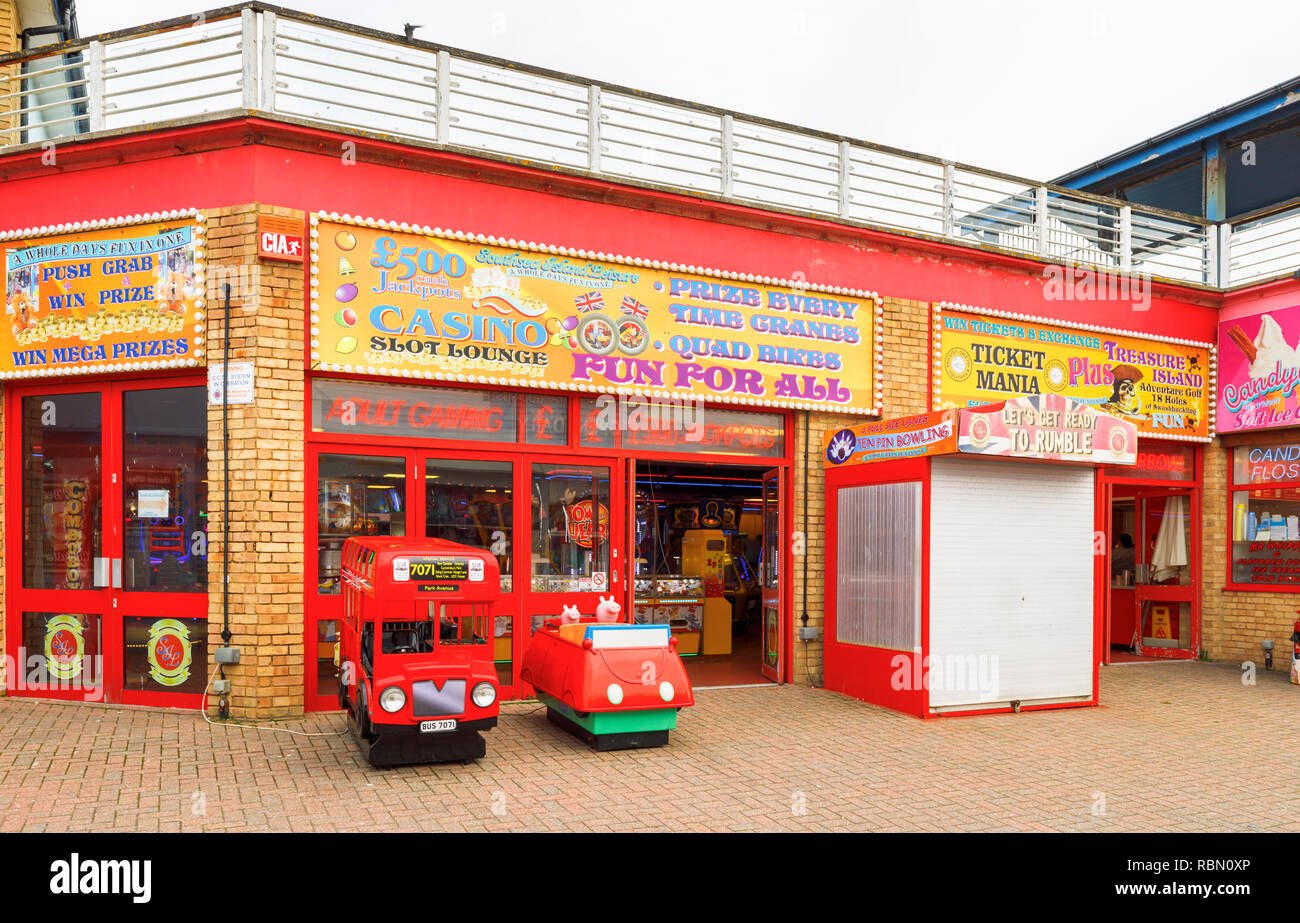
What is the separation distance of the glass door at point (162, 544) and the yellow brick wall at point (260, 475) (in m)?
0.30

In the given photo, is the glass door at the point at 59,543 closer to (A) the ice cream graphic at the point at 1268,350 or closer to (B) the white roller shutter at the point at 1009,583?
(B) the white roller shutter at the point at 1009,583

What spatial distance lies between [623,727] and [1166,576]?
31.5 ft

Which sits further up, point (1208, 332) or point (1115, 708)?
point (1208, 332)

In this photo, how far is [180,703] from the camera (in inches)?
328

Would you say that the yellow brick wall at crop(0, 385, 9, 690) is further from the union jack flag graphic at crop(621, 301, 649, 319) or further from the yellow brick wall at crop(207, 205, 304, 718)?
the union jack flag graphic at crop(621, 301, 649, 319)

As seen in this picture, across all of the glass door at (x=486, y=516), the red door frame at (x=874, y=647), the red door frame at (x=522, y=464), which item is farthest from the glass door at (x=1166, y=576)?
the glass door at (x=486, y=516)

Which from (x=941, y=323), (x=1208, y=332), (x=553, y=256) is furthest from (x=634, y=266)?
(x=1208, y=332)

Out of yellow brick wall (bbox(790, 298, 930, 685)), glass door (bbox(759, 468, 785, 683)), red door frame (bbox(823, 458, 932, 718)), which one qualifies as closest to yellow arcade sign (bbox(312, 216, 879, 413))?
yellow brick wall (bbox(790, 298, 930, 685))

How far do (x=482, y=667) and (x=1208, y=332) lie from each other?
11.7 m

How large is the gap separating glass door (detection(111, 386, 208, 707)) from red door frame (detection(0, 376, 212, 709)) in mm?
17

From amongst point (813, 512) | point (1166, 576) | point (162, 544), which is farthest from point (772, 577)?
point (1166, 576)

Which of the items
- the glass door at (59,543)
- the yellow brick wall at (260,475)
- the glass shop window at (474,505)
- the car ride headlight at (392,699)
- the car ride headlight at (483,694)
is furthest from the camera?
the glass shop window at (474,505)

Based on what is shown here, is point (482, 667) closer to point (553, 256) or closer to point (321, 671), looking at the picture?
point (321, 671)

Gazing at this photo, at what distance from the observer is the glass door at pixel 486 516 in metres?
8.90
